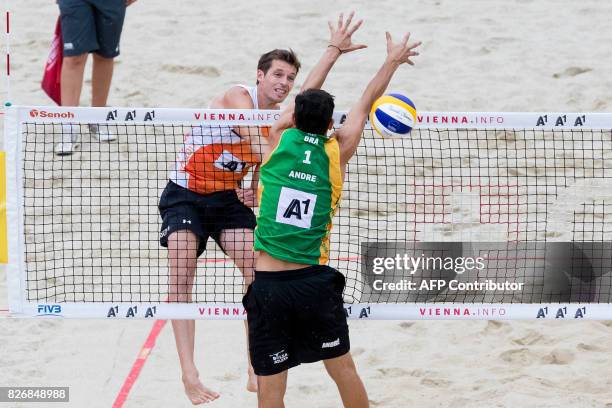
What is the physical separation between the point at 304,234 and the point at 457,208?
3.75 metres

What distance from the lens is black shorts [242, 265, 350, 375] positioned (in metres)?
5.70

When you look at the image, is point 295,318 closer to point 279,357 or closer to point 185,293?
point 279,357

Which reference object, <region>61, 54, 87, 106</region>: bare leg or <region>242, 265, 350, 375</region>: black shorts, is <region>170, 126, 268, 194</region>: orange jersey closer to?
<region>242, 265, 350, 375</region>: black shorts

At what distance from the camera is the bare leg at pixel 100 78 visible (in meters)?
9.98

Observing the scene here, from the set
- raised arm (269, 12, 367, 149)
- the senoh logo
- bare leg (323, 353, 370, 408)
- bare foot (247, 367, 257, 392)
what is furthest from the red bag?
bare leg (323, 353, 370, 408)

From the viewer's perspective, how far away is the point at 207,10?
1259cm

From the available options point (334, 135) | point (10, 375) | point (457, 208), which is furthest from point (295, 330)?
point (457, 208)

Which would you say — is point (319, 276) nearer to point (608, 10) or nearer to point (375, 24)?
point (375, 24)

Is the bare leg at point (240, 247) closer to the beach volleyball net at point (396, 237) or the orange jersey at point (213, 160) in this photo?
the beach volleyball net at point (396, 237)

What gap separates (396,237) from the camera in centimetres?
776

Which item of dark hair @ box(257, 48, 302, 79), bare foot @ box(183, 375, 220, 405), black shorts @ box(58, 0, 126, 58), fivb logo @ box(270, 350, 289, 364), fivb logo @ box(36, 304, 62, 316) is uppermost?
black shorts @ box(58, 0, 126, 58)

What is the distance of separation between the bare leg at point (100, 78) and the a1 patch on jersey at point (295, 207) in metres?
4.73

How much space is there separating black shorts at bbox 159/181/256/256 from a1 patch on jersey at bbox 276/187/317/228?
1.01 metres

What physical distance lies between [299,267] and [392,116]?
952 millimetres
